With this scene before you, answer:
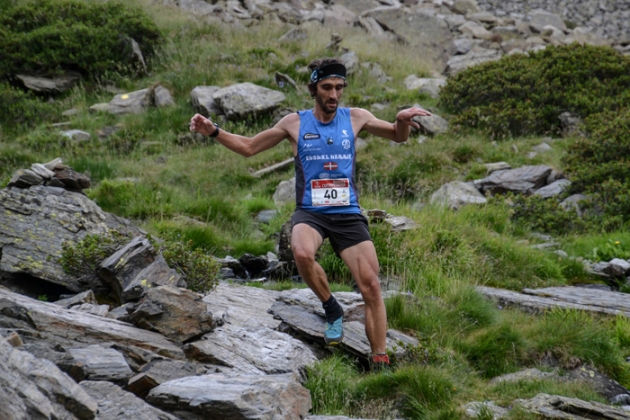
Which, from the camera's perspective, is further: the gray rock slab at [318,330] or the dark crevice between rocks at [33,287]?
the dark crevice between rocks at [33,287]

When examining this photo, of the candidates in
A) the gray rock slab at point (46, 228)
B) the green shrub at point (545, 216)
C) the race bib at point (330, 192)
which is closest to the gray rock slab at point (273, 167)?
the green shrub at point (545, 216)

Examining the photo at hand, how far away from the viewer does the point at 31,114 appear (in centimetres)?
1586

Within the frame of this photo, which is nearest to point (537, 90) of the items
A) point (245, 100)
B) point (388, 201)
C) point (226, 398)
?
point (245, 100)

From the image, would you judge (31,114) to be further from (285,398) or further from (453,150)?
(285,398)

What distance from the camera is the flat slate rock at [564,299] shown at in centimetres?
807

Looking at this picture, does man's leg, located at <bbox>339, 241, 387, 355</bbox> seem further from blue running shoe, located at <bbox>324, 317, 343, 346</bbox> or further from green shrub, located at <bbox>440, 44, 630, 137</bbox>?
green shrub, located at <bbox>440, 44, 630, 137</bbox>

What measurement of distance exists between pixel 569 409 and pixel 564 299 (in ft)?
11.0

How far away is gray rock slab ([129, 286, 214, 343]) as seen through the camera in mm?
5848

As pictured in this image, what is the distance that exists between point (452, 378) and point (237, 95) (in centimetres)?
1052

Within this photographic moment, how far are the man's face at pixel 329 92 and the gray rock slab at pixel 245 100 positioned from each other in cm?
874

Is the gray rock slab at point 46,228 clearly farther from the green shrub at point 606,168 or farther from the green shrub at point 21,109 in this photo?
the green shrub at point 21,109

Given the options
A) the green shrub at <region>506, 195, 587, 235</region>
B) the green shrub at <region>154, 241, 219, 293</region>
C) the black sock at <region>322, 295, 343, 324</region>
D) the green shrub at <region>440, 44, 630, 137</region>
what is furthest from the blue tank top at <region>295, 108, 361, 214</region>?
the green shrub at <region>440, 44, 630, 137</region>

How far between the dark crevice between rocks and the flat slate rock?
4467 millimetres

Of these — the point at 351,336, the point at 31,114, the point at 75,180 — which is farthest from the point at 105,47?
the point at 351,336
